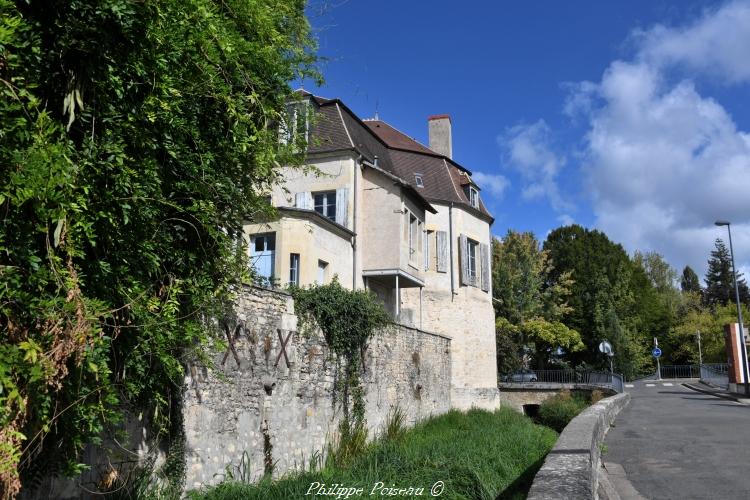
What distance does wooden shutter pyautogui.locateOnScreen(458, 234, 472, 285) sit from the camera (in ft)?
78.3

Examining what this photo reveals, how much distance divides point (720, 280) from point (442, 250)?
223ft

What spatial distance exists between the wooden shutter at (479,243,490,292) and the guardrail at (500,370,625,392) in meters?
7.17

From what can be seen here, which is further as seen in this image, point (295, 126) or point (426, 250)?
point (426, 250)

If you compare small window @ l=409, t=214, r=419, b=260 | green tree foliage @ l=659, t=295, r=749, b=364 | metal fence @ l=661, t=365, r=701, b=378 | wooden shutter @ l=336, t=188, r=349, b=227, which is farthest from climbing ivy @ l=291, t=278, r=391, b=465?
green tree foliage @ l=659, t=295, r=749, b=364

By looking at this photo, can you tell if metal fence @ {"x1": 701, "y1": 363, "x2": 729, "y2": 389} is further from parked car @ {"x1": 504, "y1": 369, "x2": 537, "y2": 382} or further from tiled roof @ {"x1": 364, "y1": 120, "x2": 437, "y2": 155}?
tiled roof @ {"x1": 364, "y1": 120, "x2": 437, "y2": 155}

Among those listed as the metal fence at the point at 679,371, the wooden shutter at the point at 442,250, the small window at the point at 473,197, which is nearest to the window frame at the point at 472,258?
the wooden shutter at the point at 442,250

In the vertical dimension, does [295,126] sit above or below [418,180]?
below

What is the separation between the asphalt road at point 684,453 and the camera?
21.4 ft

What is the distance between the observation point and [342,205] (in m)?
18.7

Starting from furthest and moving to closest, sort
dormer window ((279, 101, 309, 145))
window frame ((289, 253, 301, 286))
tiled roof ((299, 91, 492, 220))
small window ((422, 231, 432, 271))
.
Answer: small window ((422, 231, 432, 271)) < tiled roof ((299, 91, 492, 220)) < window frame ((289, 253, 301, 286)) < dormer window ((279, 101, 309, 145))

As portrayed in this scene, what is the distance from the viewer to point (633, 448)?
934cm

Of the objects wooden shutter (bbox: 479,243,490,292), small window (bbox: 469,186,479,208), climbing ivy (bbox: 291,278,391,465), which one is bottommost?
climbing ivy (bbox: 291,278,391,465)

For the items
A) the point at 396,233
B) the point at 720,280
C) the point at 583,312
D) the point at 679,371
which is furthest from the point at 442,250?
the point at 720,280

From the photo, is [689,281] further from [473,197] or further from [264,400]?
[264,400]
